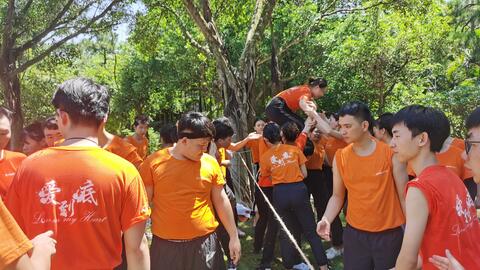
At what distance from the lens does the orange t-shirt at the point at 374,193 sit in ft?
10.5

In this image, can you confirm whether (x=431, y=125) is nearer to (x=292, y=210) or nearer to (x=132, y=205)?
(x=132, y=205)

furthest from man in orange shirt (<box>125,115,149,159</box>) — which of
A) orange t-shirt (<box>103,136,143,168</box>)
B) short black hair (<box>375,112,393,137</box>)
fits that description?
short black hair (<box>375,112,393,137</box>)

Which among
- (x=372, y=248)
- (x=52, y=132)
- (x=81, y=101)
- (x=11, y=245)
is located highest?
(x=81, y=101)

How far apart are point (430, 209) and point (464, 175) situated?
2179 millimetres

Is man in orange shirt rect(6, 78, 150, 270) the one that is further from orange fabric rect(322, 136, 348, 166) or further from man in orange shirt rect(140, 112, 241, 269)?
orange fabric rect(322, 136, 348, 166)

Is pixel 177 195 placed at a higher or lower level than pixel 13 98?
lower

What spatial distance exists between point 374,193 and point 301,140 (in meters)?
2.10

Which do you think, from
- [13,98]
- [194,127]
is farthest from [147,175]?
[13,98]

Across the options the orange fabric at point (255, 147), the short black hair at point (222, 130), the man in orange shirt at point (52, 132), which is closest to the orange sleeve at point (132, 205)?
the man in orange shirt at point (52, 132)

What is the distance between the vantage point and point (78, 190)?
1.97 metres

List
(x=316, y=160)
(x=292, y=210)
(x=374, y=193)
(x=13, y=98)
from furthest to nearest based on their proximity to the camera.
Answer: (x=13, y=98) → (x=316, y=160) → (x=292, y=210) → (x=374, y=193)

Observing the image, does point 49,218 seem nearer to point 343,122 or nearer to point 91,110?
point 91,110

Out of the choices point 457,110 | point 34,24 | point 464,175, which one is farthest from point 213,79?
point 464,175

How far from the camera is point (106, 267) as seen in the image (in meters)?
2.06
